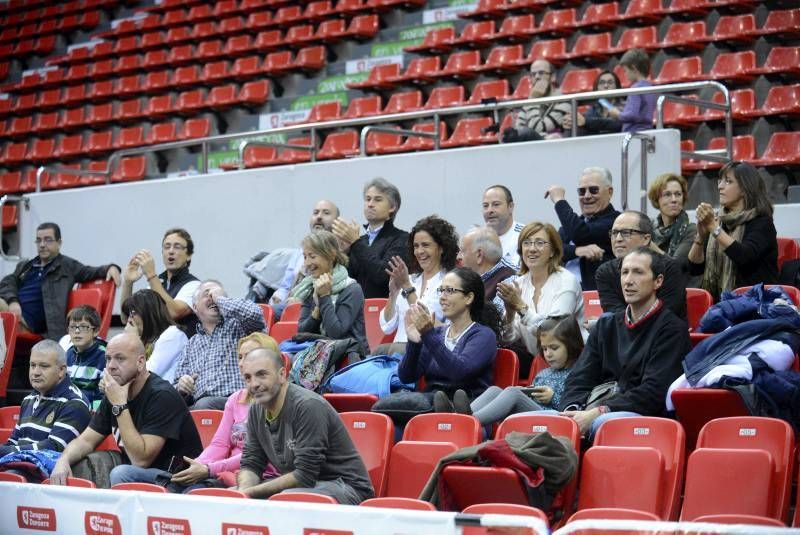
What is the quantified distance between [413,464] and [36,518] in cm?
143

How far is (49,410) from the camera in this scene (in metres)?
5.85

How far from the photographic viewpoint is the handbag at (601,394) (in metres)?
4.98

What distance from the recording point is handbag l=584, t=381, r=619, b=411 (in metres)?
4.98

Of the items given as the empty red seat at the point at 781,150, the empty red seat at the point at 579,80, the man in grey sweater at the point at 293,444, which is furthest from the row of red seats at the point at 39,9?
the man in grey sweater at the point at 293,444

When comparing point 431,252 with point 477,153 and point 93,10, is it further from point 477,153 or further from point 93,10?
point 93,10

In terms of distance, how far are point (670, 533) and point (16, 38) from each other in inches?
642

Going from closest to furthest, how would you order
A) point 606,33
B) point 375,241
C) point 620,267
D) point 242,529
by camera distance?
point 242,529 → point 620,267 → point 375,241 → point 606,33

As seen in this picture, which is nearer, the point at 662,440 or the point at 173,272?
the point at 662,440

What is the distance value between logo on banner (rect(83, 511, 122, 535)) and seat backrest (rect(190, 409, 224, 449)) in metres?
1.41

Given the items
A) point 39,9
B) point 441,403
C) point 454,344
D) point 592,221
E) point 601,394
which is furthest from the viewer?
point 39,9

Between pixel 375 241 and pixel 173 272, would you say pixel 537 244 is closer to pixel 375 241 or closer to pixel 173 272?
pixel 375 241

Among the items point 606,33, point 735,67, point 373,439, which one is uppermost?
point 606,33

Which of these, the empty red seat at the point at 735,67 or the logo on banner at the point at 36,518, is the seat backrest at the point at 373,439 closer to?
the logo on banner at the point at 36,518

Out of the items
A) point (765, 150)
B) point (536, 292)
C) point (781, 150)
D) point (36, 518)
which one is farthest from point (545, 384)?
point (765, 150)
